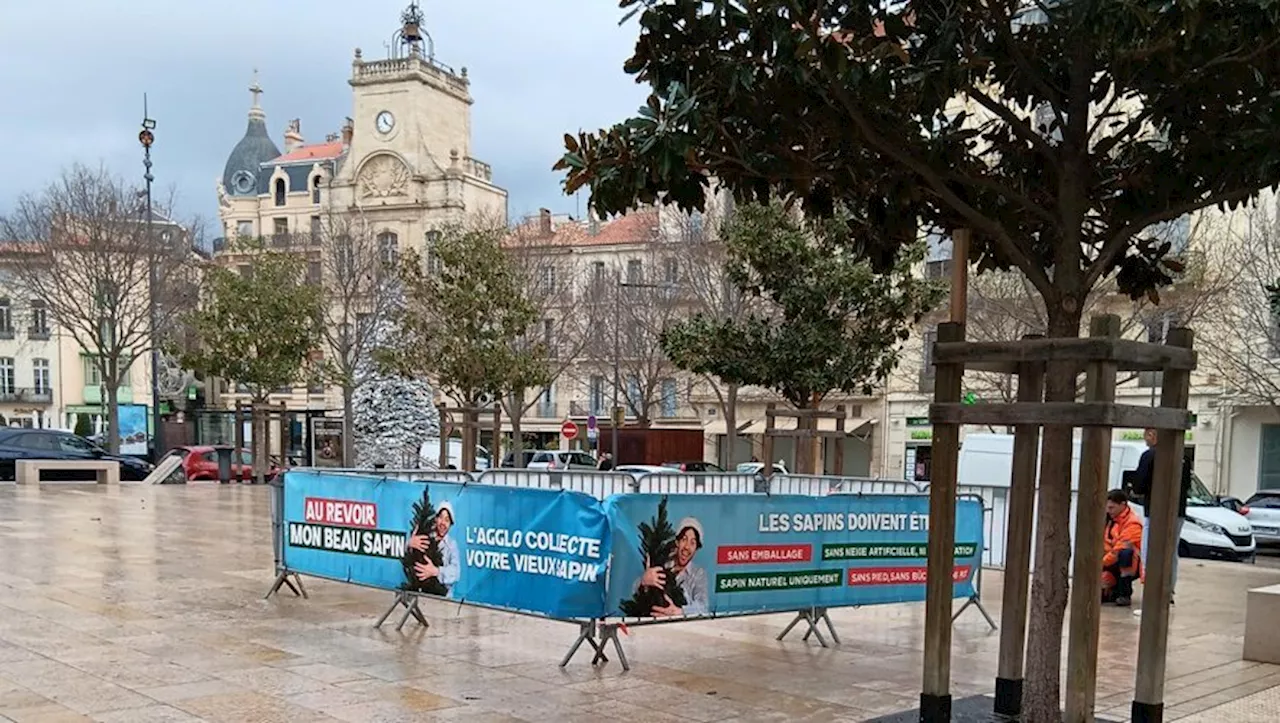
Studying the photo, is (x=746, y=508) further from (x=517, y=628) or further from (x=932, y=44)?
(x=932, y=44)

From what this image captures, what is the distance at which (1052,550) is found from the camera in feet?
17.1

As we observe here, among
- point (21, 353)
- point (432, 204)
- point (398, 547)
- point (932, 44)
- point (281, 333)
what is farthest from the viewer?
point (21, 353)

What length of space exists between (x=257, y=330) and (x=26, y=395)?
42.2 m

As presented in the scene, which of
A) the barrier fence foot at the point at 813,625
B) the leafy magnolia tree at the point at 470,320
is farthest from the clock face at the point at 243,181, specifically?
the barrier fence foot at the point at 813,625

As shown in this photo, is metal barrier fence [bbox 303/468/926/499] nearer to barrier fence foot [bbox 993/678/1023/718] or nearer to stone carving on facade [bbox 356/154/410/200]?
barrier fence foot [bbox 993/678/1023/718]

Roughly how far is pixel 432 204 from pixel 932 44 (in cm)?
5574

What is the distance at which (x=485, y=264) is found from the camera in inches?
885

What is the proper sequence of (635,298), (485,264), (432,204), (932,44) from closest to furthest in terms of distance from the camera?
(932,44)
(485,264)
(635,298)
(432,204)

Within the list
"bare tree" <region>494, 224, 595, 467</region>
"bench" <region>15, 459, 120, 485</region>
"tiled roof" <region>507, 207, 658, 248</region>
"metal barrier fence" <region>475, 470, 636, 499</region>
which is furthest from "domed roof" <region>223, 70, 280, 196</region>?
"metal barrier fence" <region>475, 470, 636, 499</region>

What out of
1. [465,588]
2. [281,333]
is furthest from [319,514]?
[281,333]

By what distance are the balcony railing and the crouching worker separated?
67.1 m

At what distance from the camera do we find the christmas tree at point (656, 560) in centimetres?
744

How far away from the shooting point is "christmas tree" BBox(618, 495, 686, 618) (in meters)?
7.44

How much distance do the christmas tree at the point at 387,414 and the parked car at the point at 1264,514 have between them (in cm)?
2744
